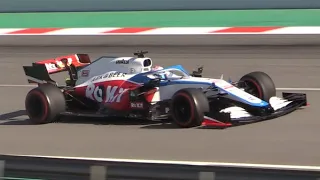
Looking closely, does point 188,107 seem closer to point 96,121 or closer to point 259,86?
point 259,86

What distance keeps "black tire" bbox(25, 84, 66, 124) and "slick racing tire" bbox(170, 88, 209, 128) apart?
1541 mm

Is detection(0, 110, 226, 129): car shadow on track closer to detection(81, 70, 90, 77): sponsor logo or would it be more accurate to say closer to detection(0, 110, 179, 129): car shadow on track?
detection(0, 110, 179, 129): car shadow on track

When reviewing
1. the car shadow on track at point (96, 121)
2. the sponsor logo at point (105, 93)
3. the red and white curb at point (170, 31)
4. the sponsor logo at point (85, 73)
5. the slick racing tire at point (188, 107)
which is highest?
the red and white curb at point (170, 31)

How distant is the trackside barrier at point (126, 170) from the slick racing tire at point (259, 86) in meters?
4.39

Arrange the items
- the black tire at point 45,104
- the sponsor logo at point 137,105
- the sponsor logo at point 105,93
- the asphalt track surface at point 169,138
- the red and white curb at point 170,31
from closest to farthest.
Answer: the asphalt track surface at point 169,138, the sponsor logo at point 137,105, the sponsor logo at point 105,93, the black tire at point 45,104, the red and white curb at point 170,31

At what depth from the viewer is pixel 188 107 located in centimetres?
792

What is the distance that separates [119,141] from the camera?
7777 millimetres

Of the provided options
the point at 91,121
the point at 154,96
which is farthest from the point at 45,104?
the point at 154,96

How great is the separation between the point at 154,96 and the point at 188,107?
0.69m

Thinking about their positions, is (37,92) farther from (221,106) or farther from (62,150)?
(221,106)

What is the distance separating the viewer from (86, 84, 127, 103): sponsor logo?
28.5 feet

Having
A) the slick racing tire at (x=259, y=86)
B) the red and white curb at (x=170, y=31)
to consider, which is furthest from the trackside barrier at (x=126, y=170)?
the red and white curb at (x=170, y=31)

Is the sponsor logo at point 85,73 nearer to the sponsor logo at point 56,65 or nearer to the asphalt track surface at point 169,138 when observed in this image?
the sponsor logo at point 56,65

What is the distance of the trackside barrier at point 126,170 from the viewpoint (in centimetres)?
413
